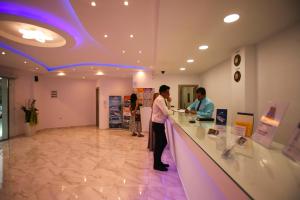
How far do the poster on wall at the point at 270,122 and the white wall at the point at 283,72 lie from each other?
2.01 meters

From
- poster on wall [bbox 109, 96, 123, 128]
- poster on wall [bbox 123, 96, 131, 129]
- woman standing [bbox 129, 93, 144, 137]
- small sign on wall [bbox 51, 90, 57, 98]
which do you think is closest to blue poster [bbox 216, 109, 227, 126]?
woman standing [bbox 129, 93, 144, 137]

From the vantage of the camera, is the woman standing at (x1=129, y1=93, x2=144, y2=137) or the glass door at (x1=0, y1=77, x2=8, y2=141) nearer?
the glass door at (x1=0, y1=77, x2=8, y2=141)

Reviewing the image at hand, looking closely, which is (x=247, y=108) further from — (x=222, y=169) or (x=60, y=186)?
(x=60, y=186)

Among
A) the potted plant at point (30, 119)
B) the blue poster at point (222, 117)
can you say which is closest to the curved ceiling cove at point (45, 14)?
the blue poster at point (222, 117)

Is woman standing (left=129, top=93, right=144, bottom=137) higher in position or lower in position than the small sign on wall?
lower

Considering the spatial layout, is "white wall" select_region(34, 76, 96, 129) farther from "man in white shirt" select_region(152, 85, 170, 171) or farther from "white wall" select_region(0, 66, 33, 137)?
"man in white shirt" select_region(152, 85, 170, 171)

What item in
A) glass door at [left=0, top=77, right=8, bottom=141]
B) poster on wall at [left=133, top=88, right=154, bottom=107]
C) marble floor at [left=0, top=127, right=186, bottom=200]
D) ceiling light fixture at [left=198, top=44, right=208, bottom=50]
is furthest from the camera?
poster on wall at [left=133, top=88, right=154, bottom=107]

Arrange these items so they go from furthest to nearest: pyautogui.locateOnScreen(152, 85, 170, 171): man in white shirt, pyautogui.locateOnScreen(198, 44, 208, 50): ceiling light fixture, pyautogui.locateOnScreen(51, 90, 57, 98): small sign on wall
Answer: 1. pyautogui.locateOnScreen(51, 90, 57, 98): small sign on wall
2. pyautogui.locateOnScreen(198, 44, 208, 50): ceiling light fixture
3. pyautogui.locateOnScreen(152, 85, 170, 171): man in white shirt

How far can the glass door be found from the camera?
6223mm

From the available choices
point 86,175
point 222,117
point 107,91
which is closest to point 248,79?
point 222,117

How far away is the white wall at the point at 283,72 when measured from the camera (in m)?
2.85

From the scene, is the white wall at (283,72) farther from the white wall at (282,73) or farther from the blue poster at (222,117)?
the blue poster at (222,117)

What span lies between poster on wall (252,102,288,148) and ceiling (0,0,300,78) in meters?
1.58

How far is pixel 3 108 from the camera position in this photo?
629 centimetres
